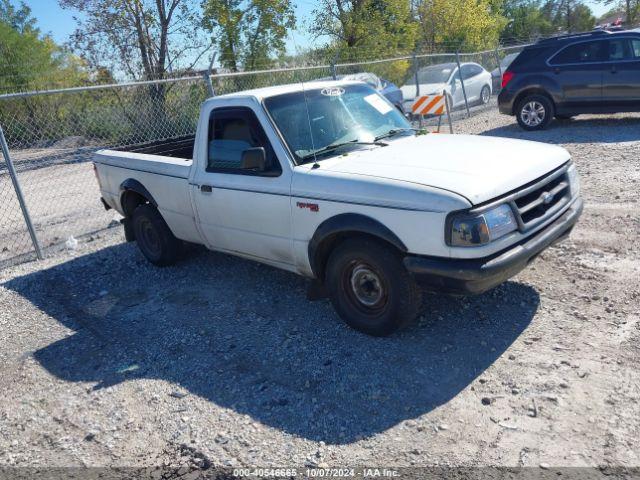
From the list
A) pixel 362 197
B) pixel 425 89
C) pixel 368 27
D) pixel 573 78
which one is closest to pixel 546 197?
pixel 362 197

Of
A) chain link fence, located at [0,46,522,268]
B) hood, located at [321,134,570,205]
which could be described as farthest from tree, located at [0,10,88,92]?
hood, located at [321,134,570,205]

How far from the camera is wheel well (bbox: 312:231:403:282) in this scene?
4117mm

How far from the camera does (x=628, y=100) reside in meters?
11.0

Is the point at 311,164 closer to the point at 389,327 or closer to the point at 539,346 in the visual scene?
the point at 389,327

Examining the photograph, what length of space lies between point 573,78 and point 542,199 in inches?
338

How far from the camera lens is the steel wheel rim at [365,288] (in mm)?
4226

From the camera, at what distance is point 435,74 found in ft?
55.9

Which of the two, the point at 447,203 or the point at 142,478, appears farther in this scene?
the point at 447,203

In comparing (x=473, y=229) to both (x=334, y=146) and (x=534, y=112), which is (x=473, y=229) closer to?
(x=334, y=146)

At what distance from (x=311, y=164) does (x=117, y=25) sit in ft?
52.4

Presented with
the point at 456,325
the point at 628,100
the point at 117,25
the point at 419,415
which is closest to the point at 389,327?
the point at 456,325

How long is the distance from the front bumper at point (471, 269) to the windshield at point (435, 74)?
1378 centimetres

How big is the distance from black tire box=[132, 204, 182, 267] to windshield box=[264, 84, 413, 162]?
2142mm

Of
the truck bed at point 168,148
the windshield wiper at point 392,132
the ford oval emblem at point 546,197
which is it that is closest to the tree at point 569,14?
the truck bed at point 168,148
